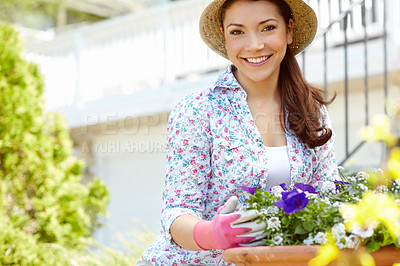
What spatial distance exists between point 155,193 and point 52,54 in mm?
2822

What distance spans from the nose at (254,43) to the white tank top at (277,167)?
37cm

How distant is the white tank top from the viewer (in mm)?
2045

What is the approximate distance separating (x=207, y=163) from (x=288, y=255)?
2.22 feet

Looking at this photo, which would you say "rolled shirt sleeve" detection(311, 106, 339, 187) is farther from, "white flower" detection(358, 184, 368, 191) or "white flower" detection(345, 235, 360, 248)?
"white flower" detection(345, 235, 360, 248)

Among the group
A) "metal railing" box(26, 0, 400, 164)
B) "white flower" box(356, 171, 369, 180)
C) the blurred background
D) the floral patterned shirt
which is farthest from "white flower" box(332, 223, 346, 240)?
the blurred background

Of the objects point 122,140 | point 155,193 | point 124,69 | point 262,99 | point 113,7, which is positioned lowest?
point 155,193

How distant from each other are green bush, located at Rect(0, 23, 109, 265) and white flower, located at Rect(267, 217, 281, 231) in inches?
118

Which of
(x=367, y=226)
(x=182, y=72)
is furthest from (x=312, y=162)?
(x=182, y=72)

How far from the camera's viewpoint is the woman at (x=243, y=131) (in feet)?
6.42

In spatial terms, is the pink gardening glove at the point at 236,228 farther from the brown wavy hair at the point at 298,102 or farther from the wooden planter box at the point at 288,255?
the brown wavy hair at the point at 298,102

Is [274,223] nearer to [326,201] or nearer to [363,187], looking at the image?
[326,201]

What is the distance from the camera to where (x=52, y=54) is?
8.47 m

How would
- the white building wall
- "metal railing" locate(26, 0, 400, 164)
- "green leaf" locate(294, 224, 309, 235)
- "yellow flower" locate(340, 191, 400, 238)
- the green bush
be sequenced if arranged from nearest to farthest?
1. "yellow flower" locate(340, 191, 400, 238)
2. "green leaf" locate(294, 224, 309, 235)
3. the green bush
4. "metal railing" locate(26, 0, 400, 164)
5. the white building wall

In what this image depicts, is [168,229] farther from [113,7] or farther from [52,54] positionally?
[113,7]
